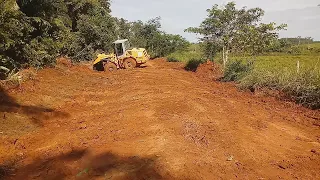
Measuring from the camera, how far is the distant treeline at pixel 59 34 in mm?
11938

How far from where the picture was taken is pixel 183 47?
35719mm

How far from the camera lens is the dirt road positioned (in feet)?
17.0

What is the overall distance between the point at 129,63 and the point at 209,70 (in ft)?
17.5

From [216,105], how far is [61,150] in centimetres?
498

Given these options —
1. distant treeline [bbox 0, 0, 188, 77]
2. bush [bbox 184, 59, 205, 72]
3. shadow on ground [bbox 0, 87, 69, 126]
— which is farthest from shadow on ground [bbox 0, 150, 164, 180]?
bush [bbox 184, 59, 205, 72]

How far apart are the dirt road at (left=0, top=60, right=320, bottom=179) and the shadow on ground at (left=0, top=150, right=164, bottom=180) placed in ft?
0.06

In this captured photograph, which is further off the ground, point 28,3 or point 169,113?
point 28,3

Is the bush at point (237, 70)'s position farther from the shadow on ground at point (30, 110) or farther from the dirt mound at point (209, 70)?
the shadow on ground at point (30, 110)

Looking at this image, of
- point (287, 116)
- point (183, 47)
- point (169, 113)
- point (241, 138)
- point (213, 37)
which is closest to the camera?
point (241, 138)

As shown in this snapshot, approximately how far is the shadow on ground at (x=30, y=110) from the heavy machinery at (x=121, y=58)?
10.3 metres

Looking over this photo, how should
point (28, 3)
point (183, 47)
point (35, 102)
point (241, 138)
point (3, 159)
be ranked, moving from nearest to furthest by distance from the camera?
point (3, 159)
point (241, 138)
point (35, 102)
point (28, 3)
point (183, 47)

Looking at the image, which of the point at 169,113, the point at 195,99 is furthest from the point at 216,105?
the point at 169,113

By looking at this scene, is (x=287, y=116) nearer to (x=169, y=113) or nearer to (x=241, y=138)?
(x=241, y=138)

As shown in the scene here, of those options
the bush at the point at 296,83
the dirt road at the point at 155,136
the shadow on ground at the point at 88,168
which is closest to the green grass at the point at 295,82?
the bush at the point at 296,83
